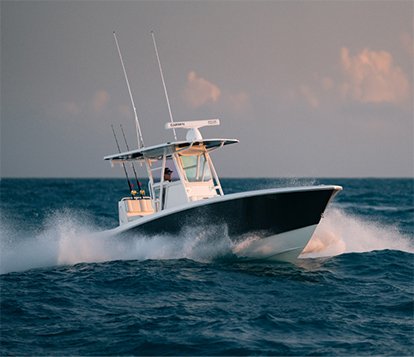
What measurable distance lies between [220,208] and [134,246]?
2725 mm

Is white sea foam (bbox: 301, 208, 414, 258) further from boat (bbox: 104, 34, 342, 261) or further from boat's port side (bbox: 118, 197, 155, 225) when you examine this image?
boat's port side (bbox: 118, 197, 155, 225)

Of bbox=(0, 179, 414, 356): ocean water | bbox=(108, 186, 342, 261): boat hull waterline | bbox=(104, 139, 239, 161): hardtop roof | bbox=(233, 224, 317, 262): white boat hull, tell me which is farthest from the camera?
bbox=(104, 139, 239, 161): hardtop roof

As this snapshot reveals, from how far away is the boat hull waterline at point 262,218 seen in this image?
42.7 feet

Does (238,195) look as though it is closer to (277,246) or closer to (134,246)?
(277,246)

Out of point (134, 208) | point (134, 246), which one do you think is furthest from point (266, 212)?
point (134, 208)

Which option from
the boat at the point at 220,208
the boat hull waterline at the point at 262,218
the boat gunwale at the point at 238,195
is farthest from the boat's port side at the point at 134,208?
the boat hull waterline at the point at 262,218

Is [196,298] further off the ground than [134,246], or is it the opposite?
[134,246]

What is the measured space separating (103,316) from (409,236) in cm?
1391

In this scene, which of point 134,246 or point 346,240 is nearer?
point 134,246

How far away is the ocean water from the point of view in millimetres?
8602

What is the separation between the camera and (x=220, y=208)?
13211 mm

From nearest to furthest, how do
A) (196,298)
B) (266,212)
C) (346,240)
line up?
(196,298)
(266,212)
(346,240)

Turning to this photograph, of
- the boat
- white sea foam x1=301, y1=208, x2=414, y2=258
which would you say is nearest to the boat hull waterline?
the boat

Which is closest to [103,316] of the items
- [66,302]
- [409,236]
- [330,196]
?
[66,302]
